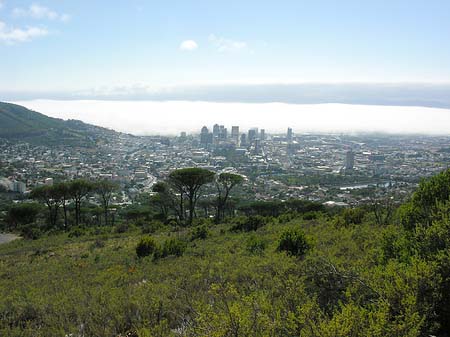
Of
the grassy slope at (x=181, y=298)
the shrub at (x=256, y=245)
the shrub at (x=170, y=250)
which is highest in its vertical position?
the grassy slope at (x=181, y=298)

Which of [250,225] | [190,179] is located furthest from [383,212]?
[190,179]

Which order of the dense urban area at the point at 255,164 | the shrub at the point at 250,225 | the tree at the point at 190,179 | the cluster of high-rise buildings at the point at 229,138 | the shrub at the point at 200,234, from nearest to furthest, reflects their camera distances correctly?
the shrub at the point at 200,234 < the shrub at the point at 250,225 < the tree at the point at 190,179 < the dense urban area at the point at 255,164 < the cluster of high-rise buildings at the point at 229,138

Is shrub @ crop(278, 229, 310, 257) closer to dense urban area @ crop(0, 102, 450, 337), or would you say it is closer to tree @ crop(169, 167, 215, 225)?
dense urban area @ crop(0, 102, 450, 337)

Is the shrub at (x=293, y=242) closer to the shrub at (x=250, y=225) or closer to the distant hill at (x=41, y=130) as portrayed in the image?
the shrub at (x=250, y=225)

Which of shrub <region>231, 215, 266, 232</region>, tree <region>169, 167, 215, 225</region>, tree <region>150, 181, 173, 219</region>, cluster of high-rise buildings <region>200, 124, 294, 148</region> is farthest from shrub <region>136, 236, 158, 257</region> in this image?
cluster of high-rise buildings <region>200, 124, 294, 148</region>

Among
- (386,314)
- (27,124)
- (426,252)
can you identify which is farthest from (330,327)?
(27,124)

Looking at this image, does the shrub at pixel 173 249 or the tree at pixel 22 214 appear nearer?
the shrub at pixel 173 249

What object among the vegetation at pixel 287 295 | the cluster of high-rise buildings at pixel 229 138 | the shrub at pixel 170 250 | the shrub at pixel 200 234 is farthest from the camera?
the cluster of high-rise buildings at pixel 229 138

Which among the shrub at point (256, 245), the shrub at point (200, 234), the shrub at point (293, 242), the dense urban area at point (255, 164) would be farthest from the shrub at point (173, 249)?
the dense urban area at point (255, 164)

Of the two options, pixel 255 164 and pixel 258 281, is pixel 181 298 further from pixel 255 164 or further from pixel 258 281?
pixel 255 164
